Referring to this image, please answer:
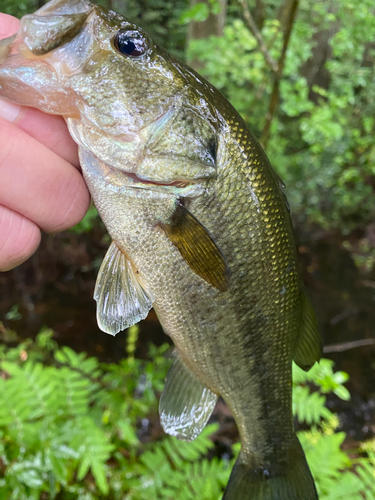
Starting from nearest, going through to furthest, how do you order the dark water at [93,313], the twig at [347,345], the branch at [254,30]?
the branch at [254,30], the dark water at [93,313], the twig at [347,345]

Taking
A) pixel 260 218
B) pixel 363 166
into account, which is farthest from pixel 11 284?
pixel 363 166

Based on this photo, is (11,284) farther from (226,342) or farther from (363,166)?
(363,166)

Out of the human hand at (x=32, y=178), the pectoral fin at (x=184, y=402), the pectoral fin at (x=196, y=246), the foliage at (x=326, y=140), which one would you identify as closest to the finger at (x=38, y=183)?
the human hand at (x=32, y=178)

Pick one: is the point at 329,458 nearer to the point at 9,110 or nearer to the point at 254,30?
the point at 9,110

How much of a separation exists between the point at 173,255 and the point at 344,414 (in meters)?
3.11

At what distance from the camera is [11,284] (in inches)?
146

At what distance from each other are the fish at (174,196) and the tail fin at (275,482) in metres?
0.27

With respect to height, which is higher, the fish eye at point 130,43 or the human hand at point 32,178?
the fish eye at point 130,43

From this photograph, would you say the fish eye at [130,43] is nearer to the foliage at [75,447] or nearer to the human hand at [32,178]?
the human hand at [32,178]

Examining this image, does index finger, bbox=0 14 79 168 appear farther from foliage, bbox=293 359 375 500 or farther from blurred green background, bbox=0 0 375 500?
foliage, bbox=293 359 375 500

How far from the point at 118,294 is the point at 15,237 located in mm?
305

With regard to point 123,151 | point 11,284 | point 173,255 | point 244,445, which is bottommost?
Answer: point 11,284

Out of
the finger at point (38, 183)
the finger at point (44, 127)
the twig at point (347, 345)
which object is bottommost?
the twig at point (347, 345)

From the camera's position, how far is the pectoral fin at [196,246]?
859 mm
